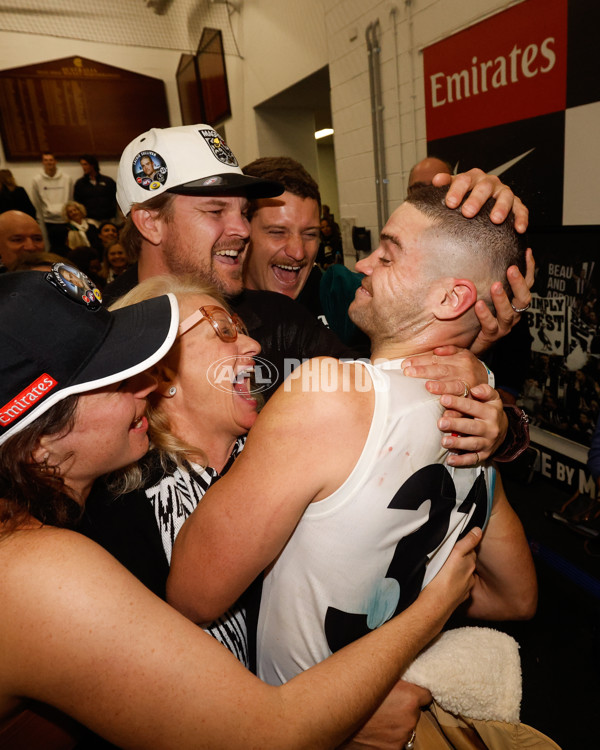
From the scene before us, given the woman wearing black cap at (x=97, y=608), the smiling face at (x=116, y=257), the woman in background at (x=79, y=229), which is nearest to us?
the woman wearing black cap at (x=97, y=608)

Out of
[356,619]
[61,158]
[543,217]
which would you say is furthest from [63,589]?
[61,158]

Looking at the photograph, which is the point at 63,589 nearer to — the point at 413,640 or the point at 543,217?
the point at 413,640

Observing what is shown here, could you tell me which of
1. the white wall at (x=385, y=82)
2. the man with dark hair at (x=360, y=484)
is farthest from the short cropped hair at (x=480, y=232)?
the white wall at (x=385, y=82)

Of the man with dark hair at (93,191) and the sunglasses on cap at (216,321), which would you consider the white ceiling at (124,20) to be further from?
the sunglasses on cap at (216,321)

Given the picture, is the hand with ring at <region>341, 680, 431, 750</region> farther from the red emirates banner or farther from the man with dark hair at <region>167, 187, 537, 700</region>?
the red emirates banner

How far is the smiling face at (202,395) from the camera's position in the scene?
1.54m

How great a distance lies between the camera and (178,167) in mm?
2109

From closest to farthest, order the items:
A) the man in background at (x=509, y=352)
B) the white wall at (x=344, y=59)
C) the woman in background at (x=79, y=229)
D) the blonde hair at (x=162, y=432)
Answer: the blonde hair at (x=162, y=432) → the man in background at (x=509, y=352) → the white wall at (x=344, y=59) → the woman in background at (x=79, y=229)

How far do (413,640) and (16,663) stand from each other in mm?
764

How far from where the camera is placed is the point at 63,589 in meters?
0.77

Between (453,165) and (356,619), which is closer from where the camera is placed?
(356,619)

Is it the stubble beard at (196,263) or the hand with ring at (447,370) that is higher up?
the stubble beard at (196,263)

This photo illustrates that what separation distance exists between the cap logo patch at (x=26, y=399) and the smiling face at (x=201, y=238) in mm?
1219

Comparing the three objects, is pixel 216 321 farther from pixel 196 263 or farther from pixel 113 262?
pixel 113 262
